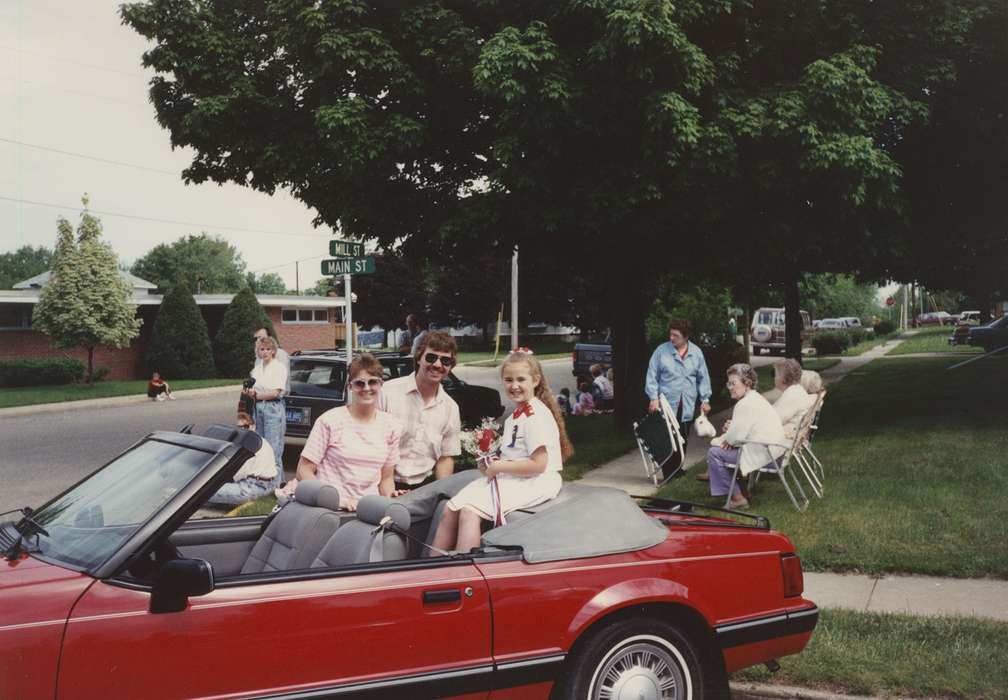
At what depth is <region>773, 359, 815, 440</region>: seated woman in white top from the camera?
9406 millimetres

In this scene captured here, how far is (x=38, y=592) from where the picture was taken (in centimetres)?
288

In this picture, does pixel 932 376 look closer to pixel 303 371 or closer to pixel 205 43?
pixel 303 371

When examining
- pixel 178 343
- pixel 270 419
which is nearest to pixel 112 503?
pixel 270 419

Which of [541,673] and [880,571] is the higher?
[541,673]

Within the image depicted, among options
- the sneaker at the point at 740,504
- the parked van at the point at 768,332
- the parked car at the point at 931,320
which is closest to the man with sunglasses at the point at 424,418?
the sneaker at the point at 740,504

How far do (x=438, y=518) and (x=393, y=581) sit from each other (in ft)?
3.05

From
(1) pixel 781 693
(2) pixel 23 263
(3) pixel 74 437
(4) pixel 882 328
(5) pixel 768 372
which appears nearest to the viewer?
(1) pixel 781 693

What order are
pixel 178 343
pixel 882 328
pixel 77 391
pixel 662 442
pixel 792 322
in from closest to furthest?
pixel 662 442, pixel 792 322, pixel 77 391, pixel 178 343, pixel 882 328

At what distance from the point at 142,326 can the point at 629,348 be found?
2693 centimetres

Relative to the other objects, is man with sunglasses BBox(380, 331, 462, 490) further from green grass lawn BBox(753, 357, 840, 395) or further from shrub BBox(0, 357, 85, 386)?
shrub BBox(0, 357, 85, 386)

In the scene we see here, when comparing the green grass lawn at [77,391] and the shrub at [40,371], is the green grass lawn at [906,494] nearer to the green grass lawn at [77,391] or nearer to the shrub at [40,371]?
the green grass lawn at [77,391]

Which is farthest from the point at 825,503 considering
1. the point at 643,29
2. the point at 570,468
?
the point at 643,29

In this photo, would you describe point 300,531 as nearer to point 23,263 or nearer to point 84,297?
point 84,297

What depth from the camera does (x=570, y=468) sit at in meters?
11.7
